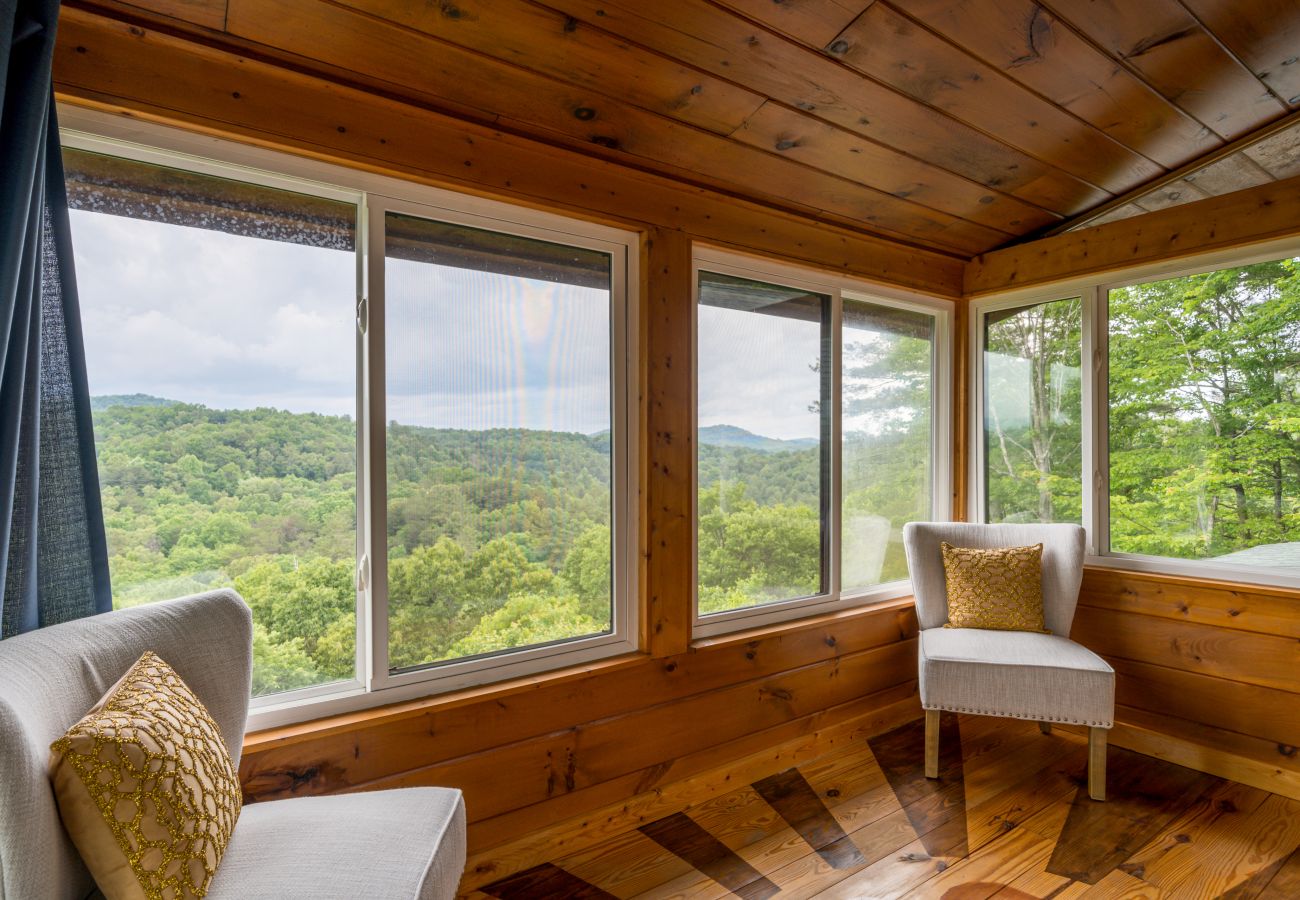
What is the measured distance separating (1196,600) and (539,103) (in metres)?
Result: 3.01

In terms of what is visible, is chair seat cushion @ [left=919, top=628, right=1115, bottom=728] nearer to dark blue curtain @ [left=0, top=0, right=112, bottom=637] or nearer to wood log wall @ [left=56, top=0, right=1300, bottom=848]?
wood log wall @ [left=56, top=0, right=1300, bottom=848]

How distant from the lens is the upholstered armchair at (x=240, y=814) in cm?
92

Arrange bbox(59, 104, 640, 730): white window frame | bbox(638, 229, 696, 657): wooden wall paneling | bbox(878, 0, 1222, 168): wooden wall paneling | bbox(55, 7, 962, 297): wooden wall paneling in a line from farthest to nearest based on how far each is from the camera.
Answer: bbox(638, 229, 696, 657): wooden wall paneling < bbox(878, 0, 1222, 168): wooden wall paneling < bbox(59, 104, 640, 730): white window frame < bbox(55, 7, 962, 297): wooden wall paneling

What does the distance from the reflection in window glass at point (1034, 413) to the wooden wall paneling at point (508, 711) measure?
46.1 inches

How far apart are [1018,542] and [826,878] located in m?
1.68

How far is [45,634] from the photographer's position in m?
1.18

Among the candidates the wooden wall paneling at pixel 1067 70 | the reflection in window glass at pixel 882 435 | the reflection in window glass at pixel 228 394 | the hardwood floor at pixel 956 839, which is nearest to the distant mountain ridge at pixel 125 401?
the reflection in window glass at pixel 228 394

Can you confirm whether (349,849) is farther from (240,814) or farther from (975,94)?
(975,94)

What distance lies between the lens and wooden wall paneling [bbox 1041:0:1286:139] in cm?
189

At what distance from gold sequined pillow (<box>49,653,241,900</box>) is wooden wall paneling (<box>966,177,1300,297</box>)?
11.4 feet

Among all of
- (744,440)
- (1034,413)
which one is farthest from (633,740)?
(1034,413)

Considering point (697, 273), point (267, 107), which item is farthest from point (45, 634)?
point (697, 273)

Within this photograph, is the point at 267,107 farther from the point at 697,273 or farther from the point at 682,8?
the point at 697,273

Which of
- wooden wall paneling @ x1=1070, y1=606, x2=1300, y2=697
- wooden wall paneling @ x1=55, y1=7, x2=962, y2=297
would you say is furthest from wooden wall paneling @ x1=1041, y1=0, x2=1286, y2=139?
wooden wall paneling @ x1=1070, y1=606, x2=1300, y2=697
